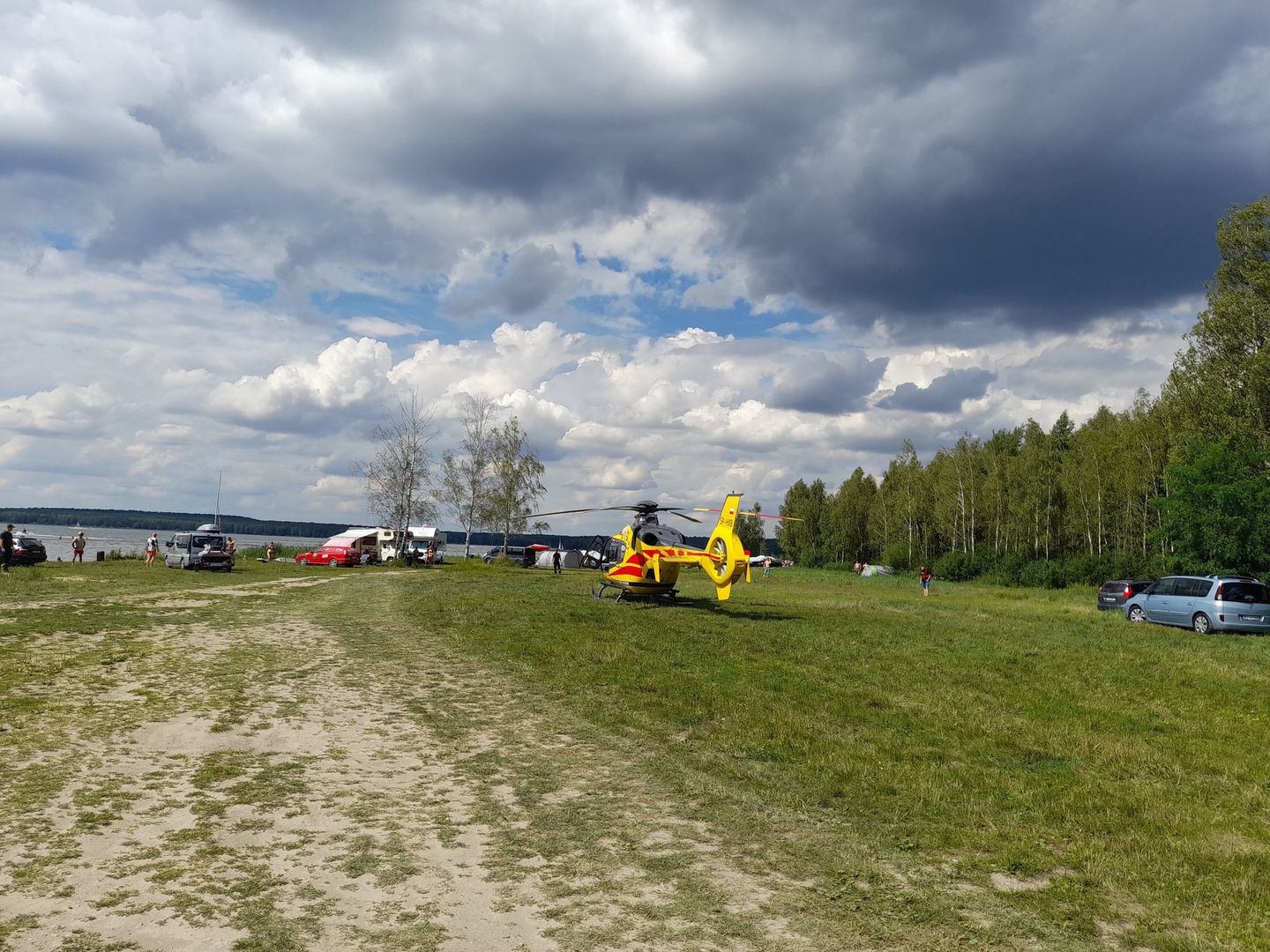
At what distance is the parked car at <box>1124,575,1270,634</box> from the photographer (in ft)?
81.9

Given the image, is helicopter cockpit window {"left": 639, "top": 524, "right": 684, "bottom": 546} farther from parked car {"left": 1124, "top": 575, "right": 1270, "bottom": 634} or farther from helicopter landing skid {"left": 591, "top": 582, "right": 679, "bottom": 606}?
parked car {"left": 1124, "top": 575, "right": 1270, "bottom": 634}

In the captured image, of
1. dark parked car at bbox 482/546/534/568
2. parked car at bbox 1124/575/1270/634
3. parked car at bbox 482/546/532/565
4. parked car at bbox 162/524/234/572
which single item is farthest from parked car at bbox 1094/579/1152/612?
parked car at bbox 162/524/234/572

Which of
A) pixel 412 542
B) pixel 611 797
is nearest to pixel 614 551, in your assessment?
pixel 611 797

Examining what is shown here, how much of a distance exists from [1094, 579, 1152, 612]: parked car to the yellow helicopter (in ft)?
53.9

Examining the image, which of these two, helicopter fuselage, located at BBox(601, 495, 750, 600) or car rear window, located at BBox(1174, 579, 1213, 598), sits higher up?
helicopter fuselage, located at BBox(601, 495, 750, 600)

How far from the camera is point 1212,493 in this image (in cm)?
3753

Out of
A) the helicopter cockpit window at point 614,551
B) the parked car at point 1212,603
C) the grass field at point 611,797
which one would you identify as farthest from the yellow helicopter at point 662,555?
the parked car at point 1212,603

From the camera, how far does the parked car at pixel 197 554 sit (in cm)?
4072

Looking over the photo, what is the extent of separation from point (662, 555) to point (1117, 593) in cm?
1948

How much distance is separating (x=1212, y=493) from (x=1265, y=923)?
38.8 meters

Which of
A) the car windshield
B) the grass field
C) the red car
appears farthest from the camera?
the red car

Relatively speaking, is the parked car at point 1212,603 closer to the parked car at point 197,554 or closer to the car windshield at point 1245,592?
the car windshield at point 1245,592

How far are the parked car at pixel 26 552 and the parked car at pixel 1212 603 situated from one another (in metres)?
45.3

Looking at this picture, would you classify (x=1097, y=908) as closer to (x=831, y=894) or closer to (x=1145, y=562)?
(x=831, y=894)
